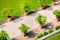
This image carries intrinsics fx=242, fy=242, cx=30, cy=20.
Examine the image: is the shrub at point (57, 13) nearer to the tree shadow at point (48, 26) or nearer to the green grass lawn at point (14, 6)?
the tree shadow at point (48, 26)

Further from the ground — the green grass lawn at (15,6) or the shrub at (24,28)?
the green grass lawn at (15,6)

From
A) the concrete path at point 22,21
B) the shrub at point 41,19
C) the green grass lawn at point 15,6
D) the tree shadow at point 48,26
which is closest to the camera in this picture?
the shrub at point 41,19

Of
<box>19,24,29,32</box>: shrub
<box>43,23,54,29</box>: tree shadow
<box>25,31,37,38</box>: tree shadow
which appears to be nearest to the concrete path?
<box>43,23,54,29</box>: tree shadow

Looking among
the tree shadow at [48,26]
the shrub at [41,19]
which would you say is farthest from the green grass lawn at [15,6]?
the tree shadow at [48,26]

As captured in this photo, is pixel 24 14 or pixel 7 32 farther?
pixel 24 14

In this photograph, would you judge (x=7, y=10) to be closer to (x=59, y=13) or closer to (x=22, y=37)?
(x=22, y=37)

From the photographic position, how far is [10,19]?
34781 mm

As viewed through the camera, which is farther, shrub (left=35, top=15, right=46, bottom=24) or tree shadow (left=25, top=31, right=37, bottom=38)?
shrub (left=35, top=15, right=46, bottom=24)

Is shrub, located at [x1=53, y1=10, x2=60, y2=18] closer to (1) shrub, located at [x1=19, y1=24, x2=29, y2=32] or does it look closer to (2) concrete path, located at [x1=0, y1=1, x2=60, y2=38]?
(2) concrete path, located at [x1=0, y1=1, x2=60, y2=38]

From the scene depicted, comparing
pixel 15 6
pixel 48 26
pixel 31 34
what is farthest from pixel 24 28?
pixel 15 6

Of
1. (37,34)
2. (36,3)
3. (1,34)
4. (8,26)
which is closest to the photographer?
(1,34)

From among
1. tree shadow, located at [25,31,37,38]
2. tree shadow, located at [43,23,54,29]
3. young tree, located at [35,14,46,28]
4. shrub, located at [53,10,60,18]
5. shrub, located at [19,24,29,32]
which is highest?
shrub, located at [53,10,60,18]

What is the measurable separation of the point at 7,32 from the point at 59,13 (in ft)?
24.7

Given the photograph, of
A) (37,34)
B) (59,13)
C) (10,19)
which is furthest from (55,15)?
(10,19)
